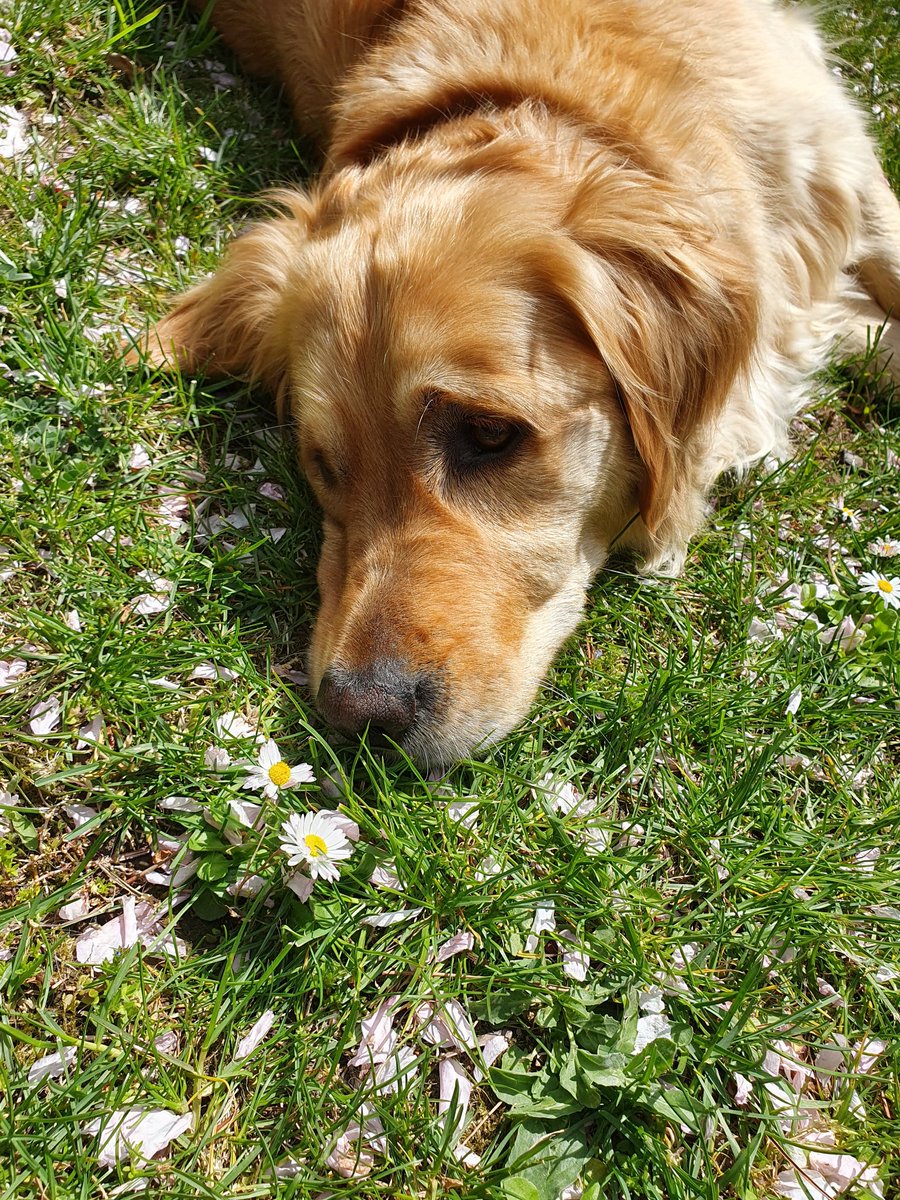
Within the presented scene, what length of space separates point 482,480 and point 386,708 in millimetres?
695

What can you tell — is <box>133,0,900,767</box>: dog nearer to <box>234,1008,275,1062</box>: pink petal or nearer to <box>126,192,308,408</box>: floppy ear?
<box>126,192,308,408</box>: floppy ear

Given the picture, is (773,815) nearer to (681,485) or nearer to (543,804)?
(543,804)

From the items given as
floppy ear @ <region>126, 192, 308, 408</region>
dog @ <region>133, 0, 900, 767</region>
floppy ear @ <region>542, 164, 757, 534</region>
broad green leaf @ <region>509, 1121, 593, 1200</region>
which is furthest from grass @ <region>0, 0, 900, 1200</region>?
floppy ear @ <region>542, 164, 757, 534</region>

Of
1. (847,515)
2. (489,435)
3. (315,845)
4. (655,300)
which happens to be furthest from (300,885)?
(847,515)

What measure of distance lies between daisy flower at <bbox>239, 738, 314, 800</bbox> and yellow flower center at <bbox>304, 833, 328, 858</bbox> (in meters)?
0.18

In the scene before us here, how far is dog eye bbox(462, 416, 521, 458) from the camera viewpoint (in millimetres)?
2531

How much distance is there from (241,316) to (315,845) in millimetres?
1930

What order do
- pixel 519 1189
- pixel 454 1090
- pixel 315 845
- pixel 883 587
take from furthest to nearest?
1. pixel 883 587
2. pixel 315 845
3. pixel 454 1090
4. pixel 519 1189

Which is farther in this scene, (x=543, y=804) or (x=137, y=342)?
(x=137, y=342)

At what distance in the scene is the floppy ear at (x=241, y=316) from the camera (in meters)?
3.17

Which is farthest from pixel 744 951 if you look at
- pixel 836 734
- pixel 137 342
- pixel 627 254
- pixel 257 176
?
pixel 257 176

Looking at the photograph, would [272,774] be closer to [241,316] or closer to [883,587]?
[241,316]

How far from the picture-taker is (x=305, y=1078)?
7.12ft

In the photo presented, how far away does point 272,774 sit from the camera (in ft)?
7.93
